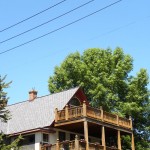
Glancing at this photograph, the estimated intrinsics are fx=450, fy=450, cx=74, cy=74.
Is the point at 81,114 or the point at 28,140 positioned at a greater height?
the point at 81,114

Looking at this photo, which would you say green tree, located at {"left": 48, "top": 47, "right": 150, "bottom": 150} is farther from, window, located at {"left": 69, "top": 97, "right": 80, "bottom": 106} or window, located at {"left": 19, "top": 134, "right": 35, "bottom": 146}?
window, located at {"left": 19, "top": 134, "right": 35, "bottom": 146}

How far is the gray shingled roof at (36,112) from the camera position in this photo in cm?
3656

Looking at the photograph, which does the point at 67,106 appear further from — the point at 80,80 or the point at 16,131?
the point at 80,80

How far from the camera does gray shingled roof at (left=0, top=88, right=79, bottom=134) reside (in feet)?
120

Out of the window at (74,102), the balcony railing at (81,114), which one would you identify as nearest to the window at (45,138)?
the balcony railing at (81,114)

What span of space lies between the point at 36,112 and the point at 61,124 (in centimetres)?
408

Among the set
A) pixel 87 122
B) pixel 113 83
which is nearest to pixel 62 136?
pixel 87 122

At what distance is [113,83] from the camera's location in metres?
48.8

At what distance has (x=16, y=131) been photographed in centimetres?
3662

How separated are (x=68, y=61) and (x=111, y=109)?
8.29 meters

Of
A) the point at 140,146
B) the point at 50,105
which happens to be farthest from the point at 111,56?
the point at 50,105

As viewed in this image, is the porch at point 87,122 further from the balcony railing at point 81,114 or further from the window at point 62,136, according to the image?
the window at point 62,136

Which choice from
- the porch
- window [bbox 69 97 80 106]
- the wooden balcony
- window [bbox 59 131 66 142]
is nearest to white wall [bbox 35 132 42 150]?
the wooden balcony

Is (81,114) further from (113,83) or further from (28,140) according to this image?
(113,83)
